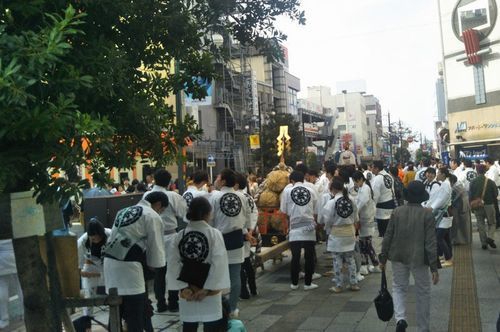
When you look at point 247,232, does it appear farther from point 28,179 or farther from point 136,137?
point 28,179

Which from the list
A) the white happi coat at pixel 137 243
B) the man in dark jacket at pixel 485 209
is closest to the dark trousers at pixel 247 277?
the white happi coat at pixel 137 243

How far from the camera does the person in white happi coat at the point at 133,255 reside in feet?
16.2

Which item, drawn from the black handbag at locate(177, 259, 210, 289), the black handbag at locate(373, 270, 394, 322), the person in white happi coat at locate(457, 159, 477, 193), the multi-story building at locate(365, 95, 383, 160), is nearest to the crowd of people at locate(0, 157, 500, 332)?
the black handbag at locate(177, 259, 210, 289)

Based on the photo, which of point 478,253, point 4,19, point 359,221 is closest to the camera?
point 4,19

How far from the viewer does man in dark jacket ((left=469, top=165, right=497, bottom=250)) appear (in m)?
11.3

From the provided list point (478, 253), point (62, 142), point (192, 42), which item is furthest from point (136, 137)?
point (478, 253)

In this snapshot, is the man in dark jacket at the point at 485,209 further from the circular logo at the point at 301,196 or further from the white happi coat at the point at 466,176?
the circular logo at the point at 301,196

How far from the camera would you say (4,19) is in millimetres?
3006

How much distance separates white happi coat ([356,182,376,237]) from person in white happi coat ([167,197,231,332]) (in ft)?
16.3

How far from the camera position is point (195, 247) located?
4.76 metres

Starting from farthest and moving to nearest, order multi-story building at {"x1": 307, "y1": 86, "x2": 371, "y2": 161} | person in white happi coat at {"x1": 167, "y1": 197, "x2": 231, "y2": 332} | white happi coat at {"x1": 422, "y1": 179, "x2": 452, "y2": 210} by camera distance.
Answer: multi-story building at {"x1": 307, "y1": 86, "x2": 371, "y2": 161} → white happi coat at {"x1": 422, "y1": 179, "x2": 452, "y2": 210} → person in white happi coat at {"x1": 167, "y1": 197, "x2": 231, "y2": 332}

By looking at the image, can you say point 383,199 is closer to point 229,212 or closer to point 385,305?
point 229,212

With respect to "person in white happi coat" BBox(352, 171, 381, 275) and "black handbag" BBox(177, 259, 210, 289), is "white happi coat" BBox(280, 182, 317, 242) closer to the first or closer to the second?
"person in white happi coat" BBox(352, 171, 381, 275)

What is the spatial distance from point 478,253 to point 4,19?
34.3 feet
